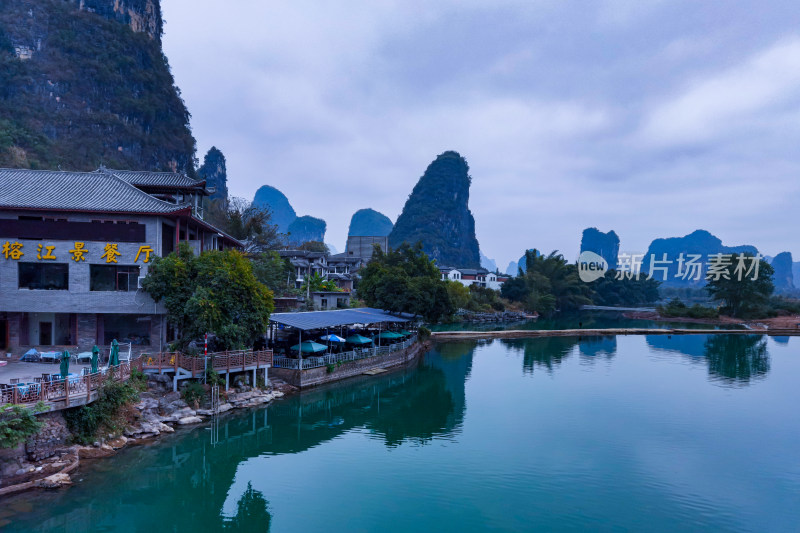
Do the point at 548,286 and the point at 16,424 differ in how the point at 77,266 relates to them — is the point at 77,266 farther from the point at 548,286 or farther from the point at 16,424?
the point at 548,286

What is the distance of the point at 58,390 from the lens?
14.5m

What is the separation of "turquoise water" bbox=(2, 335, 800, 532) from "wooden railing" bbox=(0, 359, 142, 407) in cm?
249

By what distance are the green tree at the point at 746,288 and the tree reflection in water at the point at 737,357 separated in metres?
13.8

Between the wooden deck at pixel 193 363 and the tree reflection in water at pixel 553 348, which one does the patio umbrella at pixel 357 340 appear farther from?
the tree reflection in water at pixel 553 348

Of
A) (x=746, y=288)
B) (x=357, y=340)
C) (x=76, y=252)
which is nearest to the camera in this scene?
(x=76, y=252)

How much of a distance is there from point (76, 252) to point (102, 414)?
955cm

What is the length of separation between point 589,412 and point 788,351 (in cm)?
3786

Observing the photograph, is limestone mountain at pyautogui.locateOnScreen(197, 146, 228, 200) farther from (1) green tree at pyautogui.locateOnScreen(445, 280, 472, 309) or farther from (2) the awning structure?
(2) the awning structure

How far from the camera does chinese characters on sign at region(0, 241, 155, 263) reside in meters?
21.1

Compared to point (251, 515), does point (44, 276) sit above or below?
above

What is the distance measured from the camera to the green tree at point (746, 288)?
230 feet

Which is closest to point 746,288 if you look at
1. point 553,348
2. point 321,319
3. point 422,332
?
point 553,348

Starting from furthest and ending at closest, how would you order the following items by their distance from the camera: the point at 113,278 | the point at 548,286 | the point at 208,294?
the point at 548,286 → the point at 113,278 → the point at 208,294

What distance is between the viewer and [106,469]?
48.2 feet
